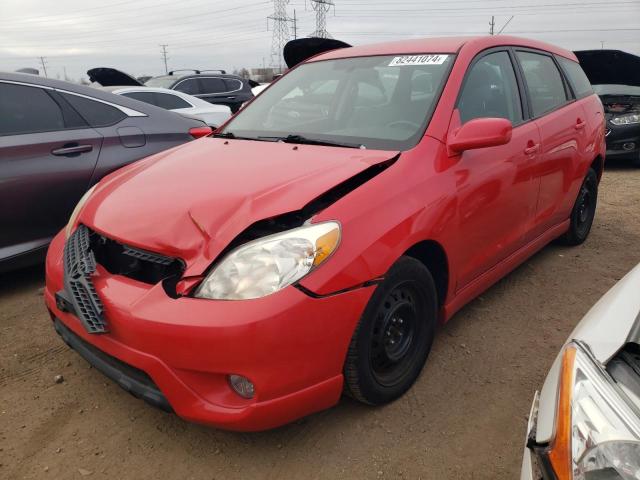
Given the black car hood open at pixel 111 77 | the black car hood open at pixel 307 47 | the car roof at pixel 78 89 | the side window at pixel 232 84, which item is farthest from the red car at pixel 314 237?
the side window at pixel 232 84

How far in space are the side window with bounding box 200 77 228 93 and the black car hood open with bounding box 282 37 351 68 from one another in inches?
233

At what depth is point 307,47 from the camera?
222 inches

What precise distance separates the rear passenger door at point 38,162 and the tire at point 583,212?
12.1 ft

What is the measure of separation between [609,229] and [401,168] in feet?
11.8

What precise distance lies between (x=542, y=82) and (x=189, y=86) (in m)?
8.98

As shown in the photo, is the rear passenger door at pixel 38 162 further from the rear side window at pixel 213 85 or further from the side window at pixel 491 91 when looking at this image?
the rear side window at pixel 213 85

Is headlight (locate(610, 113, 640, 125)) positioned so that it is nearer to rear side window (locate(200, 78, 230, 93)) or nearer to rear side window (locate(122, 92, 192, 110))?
rear side window (locate(122, 92, 192, 110))

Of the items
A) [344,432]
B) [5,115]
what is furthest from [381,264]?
[5,115]

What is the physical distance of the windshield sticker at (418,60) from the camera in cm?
276

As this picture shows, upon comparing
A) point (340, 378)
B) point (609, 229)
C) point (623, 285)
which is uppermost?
point (623, 285)

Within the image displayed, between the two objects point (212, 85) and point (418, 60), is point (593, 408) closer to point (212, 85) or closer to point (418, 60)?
point (418, 60)

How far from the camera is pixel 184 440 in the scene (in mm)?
2086

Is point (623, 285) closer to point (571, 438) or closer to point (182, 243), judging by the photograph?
point (571, 438)

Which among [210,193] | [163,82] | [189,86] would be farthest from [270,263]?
[163,82]
